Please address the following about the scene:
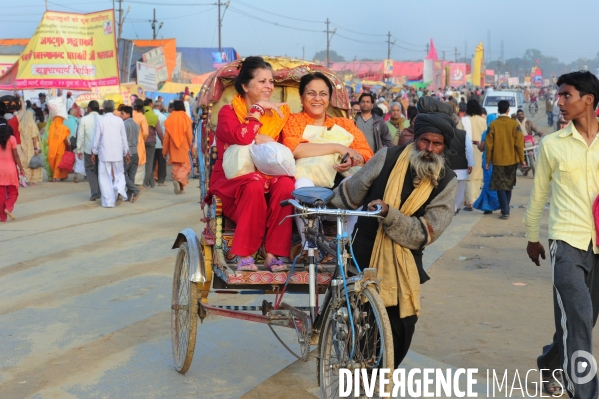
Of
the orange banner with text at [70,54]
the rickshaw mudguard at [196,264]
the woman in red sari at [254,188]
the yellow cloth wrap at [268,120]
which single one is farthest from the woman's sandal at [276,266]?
the orange banner with text at [70,54]

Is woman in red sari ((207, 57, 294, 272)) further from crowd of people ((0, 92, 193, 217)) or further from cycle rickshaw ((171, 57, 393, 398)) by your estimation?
crowd of people ((0, 92, 193, 217))

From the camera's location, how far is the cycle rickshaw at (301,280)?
3832mm

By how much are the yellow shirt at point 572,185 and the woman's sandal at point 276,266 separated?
155cm

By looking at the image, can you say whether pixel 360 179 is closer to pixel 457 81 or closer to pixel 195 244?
pixel 195 244

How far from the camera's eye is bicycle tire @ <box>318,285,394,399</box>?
142 inches

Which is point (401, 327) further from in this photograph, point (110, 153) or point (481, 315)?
point (110, 153)

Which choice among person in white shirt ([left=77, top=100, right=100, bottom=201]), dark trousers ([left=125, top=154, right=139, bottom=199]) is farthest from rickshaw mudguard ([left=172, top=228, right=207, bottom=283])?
person in white shirt ([left=77, top=100, right=100, bottom=201])

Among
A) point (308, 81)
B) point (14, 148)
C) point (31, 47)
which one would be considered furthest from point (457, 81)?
point (308, 81)

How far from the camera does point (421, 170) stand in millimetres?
4023

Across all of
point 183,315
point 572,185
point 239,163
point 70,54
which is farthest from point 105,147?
point 572,185

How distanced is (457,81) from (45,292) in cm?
8657

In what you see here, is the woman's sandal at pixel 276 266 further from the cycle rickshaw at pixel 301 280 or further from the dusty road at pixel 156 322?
the dusty road at pixel 156 322

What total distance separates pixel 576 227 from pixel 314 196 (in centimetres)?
143

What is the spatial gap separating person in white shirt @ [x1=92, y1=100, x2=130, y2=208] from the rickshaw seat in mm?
10305
